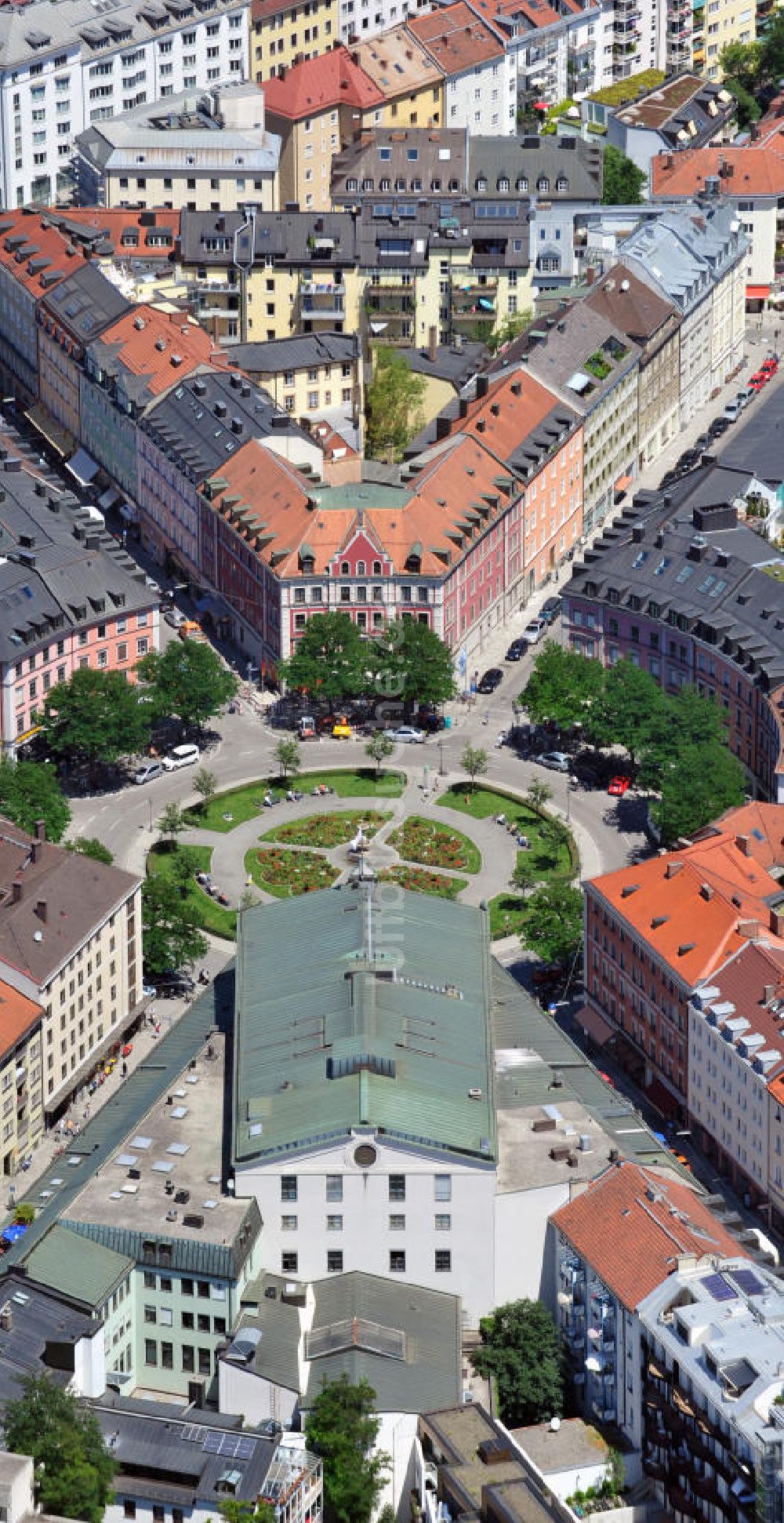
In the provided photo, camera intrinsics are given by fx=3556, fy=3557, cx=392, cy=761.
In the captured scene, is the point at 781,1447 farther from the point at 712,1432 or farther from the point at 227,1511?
the point at 227,1511

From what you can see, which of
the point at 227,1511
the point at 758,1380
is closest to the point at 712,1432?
the point at 758,1380

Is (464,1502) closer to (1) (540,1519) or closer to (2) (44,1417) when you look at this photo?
(1) (540,1519)

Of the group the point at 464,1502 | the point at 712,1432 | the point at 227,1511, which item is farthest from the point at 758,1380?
the point at 227,1511

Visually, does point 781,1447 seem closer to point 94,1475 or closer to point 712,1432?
point 712,1432

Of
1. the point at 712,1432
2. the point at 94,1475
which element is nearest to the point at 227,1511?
the point at 94,1475
